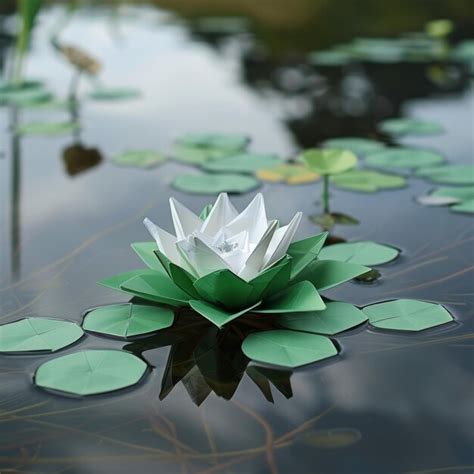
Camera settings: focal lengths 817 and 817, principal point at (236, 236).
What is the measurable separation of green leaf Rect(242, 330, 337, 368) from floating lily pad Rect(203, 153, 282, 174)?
0.78 m

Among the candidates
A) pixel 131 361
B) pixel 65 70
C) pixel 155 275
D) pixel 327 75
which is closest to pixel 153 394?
pixel 131 361

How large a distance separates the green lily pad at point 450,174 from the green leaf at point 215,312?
2.56 ft

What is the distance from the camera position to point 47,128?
2127mm

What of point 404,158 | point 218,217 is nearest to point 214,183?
point 404,158

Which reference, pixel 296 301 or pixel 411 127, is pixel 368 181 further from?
pixel 296 301

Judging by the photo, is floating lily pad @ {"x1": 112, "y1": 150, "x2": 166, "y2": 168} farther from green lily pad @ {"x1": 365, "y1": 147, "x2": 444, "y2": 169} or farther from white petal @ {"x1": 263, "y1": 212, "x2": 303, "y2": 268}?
white petal @ {"x1": 263, "y1": 212, "x2": 303, "y2": 268}

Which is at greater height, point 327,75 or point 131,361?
point 327,75

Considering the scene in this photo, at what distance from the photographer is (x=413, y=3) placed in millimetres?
4105

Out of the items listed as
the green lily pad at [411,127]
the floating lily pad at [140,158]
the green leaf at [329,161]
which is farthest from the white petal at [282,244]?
the green lily pad at [411,127]

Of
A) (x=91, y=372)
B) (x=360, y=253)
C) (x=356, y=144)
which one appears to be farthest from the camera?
(x=356, y=144)

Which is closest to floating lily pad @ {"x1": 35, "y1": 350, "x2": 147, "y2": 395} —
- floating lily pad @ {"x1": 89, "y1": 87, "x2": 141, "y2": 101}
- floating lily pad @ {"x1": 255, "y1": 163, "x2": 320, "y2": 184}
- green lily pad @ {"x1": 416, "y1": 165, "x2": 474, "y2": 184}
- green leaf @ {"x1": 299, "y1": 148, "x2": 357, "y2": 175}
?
green leaf @ {"x1": 299, "y1": 148, "x2": 357, "y2": 175}

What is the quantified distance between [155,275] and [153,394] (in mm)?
216

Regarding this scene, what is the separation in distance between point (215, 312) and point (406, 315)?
0.26m

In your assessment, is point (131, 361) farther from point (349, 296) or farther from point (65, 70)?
point (65, 70)
